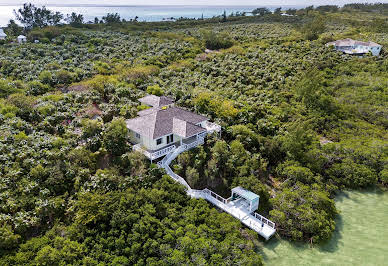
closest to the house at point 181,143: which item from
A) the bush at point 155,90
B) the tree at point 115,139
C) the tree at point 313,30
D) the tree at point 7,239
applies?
the tree at point 115,139

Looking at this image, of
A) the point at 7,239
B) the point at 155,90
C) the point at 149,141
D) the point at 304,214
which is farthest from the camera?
the point at 155,90

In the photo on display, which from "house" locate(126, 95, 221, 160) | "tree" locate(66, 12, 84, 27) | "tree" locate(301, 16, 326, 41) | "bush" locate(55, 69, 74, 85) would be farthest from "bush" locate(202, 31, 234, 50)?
"tree" locate(66, 12, 84, 27)

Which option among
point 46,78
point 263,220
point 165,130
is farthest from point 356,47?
point 46,78

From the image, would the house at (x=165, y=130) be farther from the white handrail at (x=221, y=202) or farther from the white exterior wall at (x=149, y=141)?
the white handrail at (x=221, y=202)

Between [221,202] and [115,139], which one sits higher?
[115,139]

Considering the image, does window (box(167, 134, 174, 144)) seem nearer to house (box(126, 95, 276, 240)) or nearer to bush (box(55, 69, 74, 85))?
house (box(126, 95, 276, 240))

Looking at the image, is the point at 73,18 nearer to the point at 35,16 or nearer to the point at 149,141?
the point at 35,16
